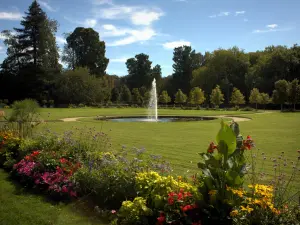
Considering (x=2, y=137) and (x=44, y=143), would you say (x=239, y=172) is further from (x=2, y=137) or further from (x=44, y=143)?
(x=2, y=137)

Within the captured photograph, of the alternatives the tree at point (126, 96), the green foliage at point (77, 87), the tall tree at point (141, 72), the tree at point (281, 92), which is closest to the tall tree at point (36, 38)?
the green foliage at point (77, 87)

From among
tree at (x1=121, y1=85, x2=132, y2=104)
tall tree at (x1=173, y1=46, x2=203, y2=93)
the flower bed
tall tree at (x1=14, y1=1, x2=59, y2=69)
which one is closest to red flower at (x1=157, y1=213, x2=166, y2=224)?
the flower bed

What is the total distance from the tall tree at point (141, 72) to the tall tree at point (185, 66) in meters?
7.48

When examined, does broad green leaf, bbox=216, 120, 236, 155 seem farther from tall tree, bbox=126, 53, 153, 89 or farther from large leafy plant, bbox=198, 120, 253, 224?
tall tree, bbox=126, 53, 153, 89

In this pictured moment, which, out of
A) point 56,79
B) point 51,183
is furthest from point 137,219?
point 56,79

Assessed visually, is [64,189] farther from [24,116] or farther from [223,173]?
[24,116]

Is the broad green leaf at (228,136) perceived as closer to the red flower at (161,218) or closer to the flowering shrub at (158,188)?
the flowering shrub at (158,188)

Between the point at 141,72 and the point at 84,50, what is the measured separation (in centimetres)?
1960

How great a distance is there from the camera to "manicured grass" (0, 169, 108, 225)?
416 cm

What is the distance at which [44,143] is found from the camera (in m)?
6.80

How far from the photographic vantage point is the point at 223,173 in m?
3.26

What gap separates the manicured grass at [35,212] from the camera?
4.16 meters

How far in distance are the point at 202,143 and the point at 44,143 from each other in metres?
6.14

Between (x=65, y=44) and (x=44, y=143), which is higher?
(x=65, y=44)
